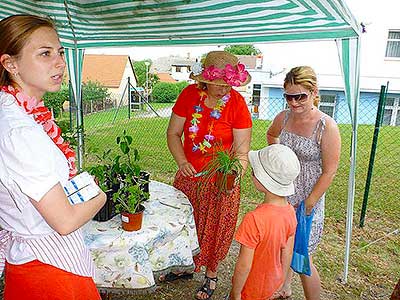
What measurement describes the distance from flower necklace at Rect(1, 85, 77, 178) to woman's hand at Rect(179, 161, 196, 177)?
99 centimetres

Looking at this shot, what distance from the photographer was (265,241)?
156 cm

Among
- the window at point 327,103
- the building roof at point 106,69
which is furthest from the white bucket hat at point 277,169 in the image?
the building roof at point 106,69

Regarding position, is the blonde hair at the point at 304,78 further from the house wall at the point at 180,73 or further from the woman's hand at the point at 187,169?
the house wall at the point at 180,73

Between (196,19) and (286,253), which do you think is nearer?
(286,253)

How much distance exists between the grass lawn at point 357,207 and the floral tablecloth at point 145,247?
1.72 feet

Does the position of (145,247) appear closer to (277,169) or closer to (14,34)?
(277,169)

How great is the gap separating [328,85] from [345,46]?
12804 millimetres

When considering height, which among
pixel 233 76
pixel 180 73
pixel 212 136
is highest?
pixel 233 76

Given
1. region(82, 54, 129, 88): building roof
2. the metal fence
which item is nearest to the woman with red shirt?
the metal fence

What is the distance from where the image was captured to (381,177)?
588 centimetres

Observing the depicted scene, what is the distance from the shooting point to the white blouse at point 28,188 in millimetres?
920

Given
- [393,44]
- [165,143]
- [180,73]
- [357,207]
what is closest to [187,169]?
[357,207]

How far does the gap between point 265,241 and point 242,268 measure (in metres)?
0.16

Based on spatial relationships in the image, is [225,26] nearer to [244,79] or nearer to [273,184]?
[244,79]
